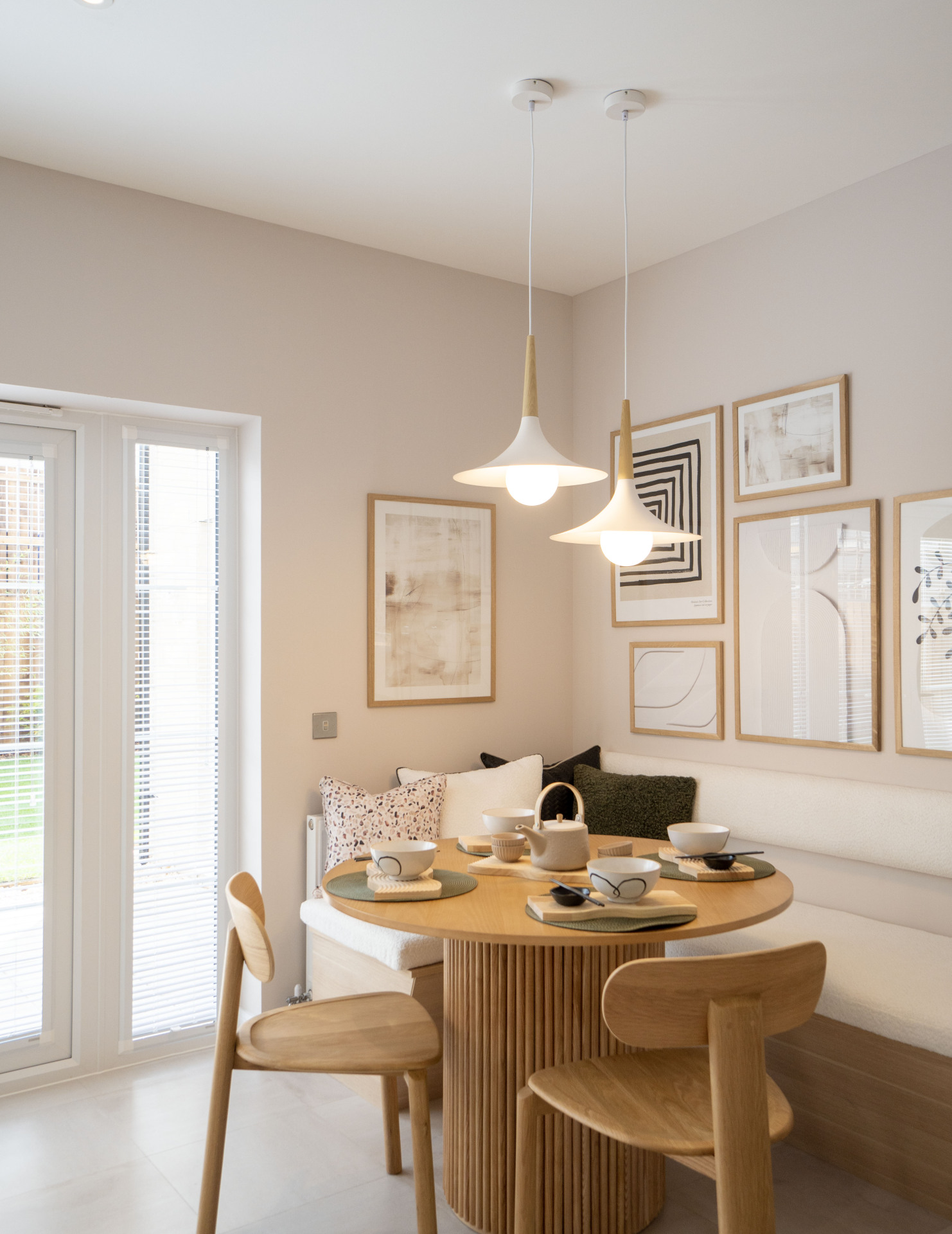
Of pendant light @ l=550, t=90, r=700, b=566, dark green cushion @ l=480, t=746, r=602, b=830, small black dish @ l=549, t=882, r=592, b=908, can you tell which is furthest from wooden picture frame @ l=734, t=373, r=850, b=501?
A: small black dish @ l=549, t=882, r=592, b=908

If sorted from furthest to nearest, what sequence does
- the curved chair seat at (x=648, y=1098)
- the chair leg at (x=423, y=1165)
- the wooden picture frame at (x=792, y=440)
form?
the wooden picture frame at (x=792, y=440) < the chair leg at (x=423, y=1165) < the curved chair seat at (x=648, y=1098)

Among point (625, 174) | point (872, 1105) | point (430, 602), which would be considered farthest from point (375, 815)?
point (625, 174)

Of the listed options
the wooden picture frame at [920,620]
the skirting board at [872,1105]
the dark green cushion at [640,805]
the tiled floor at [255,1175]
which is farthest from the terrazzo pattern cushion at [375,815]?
the wooden picture frame at [920,620]

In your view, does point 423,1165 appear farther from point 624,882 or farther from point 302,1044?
point 624,882

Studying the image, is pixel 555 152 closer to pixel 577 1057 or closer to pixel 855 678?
pixel 855 678

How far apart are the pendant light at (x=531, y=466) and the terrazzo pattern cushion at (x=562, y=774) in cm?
133

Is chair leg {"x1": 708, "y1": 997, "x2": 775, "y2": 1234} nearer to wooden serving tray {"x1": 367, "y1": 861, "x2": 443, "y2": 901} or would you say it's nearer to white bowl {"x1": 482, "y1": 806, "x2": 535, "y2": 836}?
wooden serving tray {"x1": 367, "y1": 861, "x2": 443, "y2": 901}

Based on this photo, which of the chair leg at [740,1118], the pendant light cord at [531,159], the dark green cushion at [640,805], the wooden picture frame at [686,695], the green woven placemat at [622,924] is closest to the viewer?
the chair leg at [740,1118]

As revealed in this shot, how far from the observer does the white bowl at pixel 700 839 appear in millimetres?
2289

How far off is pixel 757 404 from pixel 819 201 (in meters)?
0.67

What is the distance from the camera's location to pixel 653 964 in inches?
59.1

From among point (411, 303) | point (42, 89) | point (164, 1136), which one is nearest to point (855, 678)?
point (411, 303)

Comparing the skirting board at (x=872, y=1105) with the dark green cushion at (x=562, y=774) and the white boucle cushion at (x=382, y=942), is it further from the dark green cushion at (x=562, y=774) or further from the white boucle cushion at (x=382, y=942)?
the dark green cushion at (x=562, y=774)

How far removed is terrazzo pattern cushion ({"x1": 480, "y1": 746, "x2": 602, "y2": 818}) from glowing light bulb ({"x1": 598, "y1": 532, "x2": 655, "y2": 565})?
116cm
